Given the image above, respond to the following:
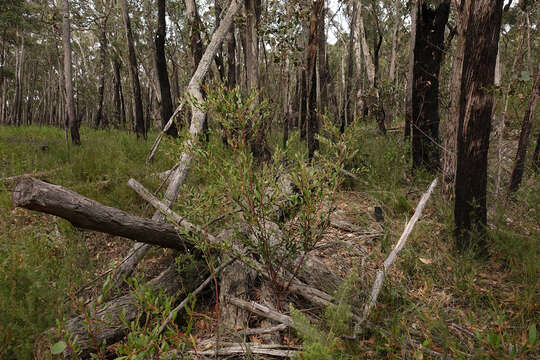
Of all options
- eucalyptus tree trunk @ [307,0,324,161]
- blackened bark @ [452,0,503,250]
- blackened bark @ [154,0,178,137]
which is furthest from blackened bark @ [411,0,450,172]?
blackened bark @ [154,0,178,137]

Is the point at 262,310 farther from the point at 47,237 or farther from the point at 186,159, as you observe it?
the point at 47,237

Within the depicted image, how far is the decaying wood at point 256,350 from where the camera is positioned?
1.64 metres

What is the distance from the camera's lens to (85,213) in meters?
1.87

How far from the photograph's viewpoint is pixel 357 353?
5.34ft

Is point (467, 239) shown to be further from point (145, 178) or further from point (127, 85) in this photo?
point (127, 85)

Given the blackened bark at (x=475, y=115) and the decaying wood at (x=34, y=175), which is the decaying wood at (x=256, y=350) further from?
the decaying wood at (x=34, y=175)

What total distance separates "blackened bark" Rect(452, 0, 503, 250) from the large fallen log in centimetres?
248

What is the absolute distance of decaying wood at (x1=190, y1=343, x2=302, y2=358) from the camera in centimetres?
164

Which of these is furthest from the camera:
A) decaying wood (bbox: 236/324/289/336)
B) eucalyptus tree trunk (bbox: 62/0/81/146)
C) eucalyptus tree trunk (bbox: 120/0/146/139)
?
eucalyptus tree trunk (bbox: 120/0/146/139)

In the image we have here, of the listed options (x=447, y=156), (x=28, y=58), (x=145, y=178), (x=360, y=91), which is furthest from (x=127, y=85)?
(x=447, y=156)

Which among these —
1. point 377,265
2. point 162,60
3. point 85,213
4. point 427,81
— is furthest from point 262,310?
point 162,60

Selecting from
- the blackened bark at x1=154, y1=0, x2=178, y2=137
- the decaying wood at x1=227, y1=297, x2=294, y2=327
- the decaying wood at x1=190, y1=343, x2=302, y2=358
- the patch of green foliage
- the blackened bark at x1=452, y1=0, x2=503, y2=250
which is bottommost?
the decaying wood at x1=190, y1=343, x2=302, y2=358

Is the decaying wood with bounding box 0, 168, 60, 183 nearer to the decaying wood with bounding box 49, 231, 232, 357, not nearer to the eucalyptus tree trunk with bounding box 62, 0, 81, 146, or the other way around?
the eucalyptus tree trunk with bounding box 62, 0, 81, 146

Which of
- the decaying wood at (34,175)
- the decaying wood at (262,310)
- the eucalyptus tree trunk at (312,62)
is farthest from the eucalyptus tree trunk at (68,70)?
the decaying wood at (262,310)
